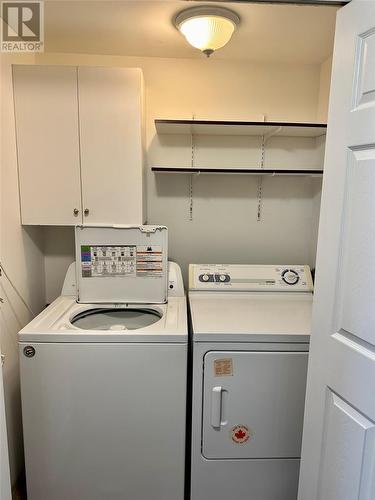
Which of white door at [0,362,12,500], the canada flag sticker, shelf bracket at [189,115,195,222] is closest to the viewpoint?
white door at [0,362,12,500]

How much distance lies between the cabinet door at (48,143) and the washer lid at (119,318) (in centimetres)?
56

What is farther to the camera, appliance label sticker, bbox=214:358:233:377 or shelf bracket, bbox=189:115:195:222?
shelf bracket, bbox=189:115:195:222

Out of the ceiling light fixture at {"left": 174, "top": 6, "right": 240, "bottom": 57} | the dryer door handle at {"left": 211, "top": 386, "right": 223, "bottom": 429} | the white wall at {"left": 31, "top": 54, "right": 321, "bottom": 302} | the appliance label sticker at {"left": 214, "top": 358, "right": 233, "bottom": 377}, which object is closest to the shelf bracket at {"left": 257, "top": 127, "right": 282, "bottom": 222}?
the white wall at {"left": 31, "top": 54, "right": 321, "bottom": 302}

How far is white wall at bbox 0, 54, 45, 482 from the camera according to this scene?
5.89 ft

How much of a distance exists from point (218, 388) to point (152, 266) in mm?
788

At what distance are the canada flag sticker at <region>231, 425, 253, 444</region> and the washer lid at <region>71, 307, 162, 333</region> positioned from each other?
0.72 metres

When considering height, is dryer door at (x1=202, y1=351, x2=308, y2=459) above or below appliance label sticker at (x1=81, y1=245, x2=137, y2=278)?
below

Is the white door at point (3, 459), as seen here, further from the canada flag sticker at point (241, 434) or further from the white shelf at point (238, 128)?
the white shelf at point (238, 128)

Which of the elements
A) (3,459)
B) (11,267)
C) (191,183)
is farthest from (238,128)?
(3,459)

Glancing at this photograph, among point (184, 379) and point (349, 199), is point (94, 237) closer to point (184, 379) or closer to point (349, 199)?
point (184, 379)

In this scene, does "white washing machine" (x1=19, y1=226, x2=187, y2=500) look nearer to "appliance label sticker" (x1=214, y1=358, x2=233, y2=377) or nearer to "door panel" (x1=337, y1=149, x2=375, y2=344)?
"appliance label sticker" (x1=214, y1=358, x2=233, y2=377)

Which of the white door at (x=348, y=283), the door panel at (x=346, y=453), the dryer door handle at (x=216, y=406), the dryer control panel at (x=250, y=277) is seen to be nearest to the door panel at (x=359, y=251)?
the white door at (x=348, y=283)

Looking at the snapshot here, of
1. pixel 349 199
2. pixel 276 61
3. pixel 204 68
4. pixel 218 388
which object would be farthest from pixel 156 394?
pixel 276 61

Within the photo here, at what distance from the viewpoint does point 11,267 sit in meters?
1.89
